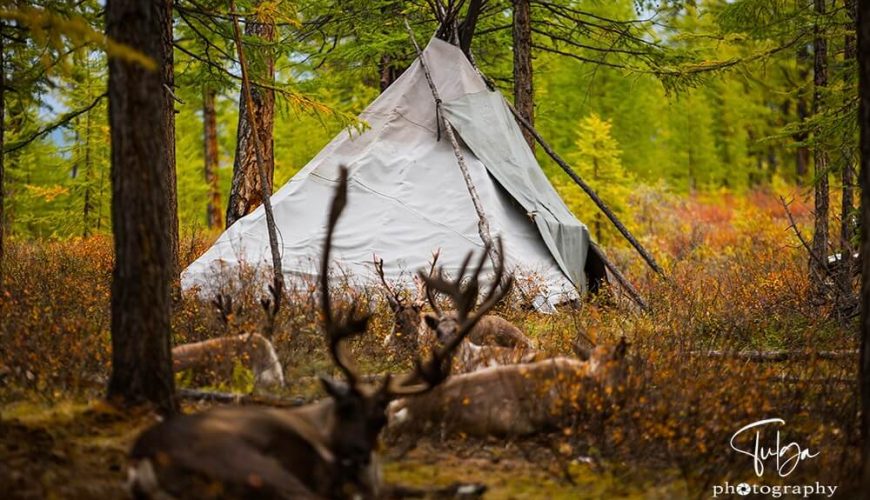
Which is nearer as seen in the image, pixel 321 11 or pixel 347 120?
pixel 347 120

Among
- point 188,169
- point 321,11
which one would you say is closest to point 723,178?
point 188,169

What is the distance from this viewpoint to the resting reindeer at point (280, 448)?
3.61 m

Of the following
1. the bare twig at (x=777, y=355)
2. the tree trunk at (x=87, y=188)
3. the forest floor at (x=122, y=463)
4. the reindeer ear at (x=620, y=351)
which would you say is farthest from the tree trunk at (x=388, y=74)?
the forest floor at (x=122, y=463)

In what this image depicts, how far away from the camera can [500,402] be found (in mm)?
5637

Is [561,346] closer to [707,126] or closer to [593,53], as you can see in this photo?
[593,53]

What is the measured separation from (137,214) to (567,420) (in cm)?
312

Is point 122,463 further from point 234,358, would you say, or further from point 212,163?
point 212,163

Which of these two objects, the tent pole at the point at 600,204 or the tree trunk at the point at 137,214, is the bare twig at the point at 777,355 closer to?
the tent pole at the point at 600,204

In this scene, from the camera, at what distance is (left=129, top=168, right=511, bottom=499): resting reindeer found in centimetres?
361

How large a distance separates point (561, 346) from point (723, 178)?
36.3 meters

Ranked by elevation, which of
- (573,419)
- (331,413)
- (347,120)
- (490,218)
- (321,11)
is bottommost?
(573,419)

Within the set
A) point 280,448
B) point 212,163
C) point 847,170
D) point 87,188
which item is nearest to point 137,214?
point 280,448

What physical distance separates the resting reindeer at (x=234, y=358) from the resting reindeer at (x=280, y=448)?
7.03 feet

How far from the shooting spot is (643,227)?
81.4ft
